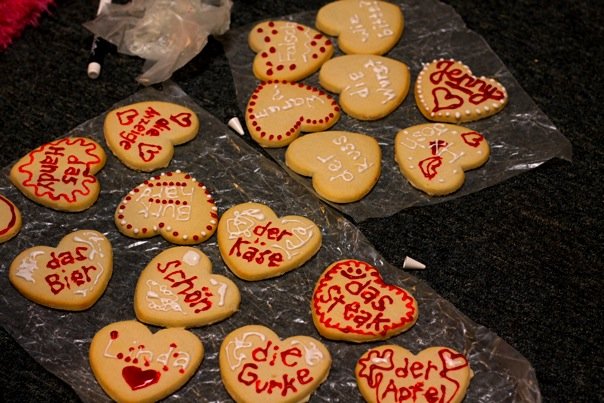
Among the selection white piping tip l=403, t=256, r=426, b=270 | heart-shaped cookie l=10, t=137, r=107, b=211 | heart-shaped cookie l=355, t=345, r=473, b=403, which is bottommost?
heart-shaped cookie l=355, t=345, r=473, b=403

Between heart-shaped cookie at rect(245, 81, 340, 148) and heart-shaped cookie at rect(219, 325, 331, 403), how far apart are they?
0.34m

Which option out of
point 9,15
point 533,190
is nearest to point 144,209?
point 9,15

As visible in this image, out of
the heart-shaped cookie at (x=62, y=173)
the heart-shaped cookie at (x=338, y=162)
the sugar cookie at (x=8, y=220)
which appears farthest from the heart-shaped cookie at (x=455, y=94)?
the sugar cookie at (x=8, y=220)

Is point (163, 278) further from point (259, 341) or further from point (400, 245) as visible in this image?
point (400, 245)

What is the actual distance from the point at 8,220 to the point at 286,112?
46 centimetres

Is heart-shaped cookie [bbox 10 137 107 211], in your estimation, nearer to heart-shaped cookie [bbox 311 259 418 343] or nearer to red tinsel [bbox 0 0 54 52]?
red tinsel [bbox 0 0 54 52]

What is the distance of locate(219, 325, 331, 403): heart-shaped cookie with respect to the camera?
1.07 meters

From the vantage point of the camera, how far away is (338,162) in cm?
129

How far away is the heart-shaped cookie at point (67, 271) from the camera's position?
114 centimetres

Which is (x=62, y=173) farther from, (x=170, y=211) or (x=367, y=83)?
(x=367, y=83)

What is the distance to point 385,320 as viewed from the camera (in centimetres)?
113

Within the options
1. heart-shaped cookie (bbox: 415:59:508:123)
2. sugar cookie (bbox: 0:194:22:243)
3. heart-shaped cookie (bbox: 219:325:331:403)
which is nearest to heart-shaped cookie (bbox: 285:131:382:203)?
heart-shaped cookie (bbox: 415:59:508:123)

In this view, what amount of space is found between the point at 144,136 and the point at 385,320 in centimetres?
48

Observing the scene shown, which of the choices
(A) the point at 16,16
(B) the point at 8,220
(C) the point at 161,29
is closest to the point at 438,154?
(C) the point at 161,29
